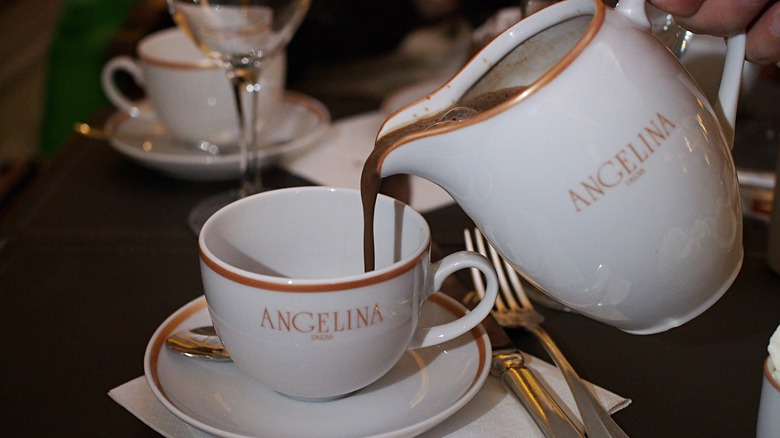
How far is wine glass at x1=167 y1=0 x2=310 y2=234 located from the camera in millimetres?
782

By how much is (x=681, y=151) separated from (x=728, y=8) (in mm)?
127

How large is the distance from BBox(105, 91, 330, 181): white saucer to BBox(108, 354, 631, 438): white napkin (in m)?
0.37

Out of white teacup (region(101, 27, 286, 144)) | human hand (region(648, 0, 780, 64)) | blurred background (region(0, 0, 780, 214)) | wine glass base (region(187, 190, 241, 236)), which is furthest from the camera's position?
blurred background (region(0, 0, 780, 214))

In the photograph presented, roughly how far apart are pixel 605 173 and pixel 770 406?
13cm

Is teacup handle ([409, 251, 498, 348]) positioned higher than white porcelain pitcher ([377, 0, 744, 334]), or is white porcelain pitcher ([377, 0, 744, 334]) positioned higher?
white porcelain pitcher ([377, 0, 744, 334])

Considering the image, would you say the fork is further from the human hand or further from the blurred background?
the blurred background

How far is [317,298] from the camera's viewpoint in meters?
0.42

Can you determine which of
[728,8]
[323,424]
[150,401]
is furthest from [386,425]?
[728,8]

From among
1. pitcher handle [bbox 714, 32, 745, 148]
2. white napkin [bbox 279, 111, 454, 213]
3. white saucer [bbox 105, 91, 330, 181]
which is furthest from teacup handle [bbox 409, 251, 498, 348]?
white saucer [bbox 105, 91, 330, 181]

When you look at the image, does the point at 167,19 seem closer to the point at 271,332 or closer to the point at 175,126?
the point at 175,126

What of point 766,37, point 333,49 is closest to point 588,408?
point 766,37

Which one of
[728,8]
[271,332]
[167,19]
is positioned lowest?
[167,19]

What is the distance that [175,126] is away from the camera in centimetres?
87

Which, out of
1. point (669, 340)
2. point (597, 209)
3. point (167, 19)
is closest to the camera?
point (597, 209)
